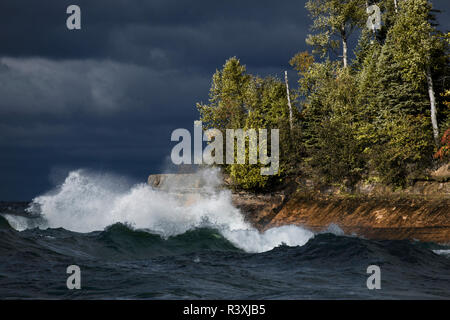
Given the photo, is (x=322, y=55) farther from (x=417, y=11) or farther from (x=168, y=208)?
(x=168, y=208)

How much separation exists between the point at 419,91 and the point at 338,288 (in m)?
26.6

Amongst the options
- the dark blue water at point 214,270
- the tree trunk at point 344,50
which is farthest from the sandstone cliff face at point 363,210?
the tree trunk at point 344,50

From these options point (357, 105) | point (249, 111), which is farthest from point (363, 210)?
point (249, 111)

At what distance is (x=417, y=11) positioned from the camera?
105ft

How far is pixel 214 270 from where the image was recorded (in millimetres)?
13195

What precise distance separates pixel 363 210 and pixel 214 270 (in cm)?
2077

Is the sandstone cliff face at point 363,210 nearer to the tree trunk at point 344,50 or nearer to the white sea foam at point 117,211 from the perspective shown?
the white sea foam at point 117,211

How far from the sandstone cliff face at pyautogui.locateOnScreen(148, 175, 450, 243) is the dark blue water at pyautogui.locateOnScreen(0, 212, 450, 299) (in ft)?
32.1

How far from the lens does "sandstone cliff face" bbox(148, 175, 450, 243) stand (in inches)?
1058

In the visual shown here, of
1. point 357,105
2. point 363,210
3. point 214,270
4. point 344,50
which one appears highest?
point 344,50

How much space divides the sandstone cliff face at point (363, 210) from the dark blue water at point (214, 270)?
32.1 feet

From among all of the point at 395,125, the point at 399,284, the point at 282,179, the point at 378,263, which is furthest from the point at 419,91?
the point at 399,284

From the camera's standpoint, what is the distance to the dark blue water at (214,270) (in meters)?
9.82

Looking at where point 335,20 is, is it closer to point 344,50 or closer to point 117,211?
point 344,50
